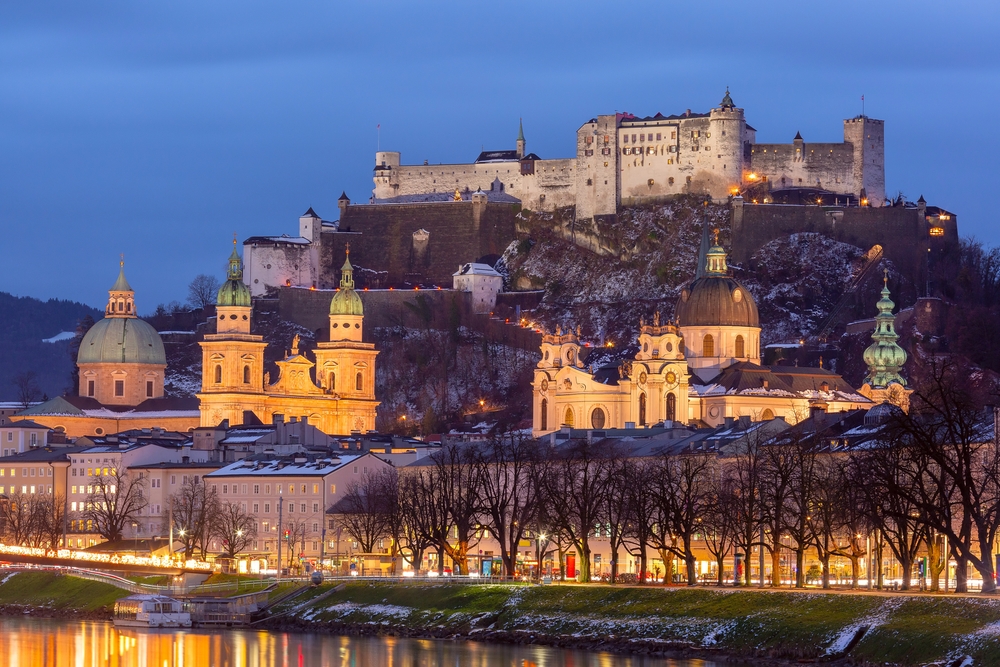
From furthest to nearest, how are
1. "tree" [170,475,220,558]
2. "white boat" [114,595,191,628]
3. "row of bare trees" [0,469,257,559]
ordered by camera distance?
"row of bare trees" [0,469,257,559]
"tree" [170,475,220,558]
"white boat" [114,595,191,628]

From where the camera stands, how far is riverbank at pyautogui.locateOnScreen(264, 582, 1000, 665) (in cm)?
5791

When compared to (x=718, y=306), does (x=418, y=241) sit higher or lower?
higher

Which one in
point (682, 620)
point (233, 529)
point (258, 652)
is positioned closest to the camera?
point (682, 620)

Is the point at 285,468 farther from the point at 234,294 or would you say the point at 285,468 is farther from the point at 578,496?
the point at 234,294

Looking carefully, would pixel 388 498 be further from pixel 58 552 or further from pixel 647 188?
pixel 647 188

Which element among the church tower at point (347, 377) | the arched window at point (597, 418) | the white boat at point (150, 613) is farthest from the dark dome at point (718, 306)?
the white boat at point (150, 613)

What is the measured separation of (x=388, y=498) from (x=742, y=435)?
15.1 meters

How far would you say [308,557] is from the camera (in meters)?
99.2

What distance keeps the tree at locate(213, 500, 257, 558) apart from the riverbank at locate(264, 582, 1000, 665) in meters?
20.1

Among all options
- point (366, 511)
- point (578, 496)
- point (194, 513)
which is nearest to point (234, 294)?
point (194, 513)

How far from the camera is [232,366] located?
142 meters

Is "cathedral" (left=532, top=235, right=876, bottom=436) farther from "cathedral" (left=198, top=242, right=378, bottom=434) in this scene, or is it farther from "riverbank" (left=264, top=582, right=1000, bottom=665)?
"riverbank" (left=264, top=582, right=1000, bottom=665)

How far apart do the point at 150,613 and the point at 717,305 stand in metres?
62.4

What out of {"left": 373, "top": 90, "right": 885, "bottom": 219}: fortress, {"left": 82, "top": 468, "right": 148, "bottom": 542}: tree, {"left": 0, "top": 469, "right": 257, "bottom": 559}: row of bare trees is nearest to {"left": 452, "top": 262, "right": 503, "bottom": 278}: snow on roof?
{"left": 373, "top": 90, "right": 885, "bottom": 219}: fortress
